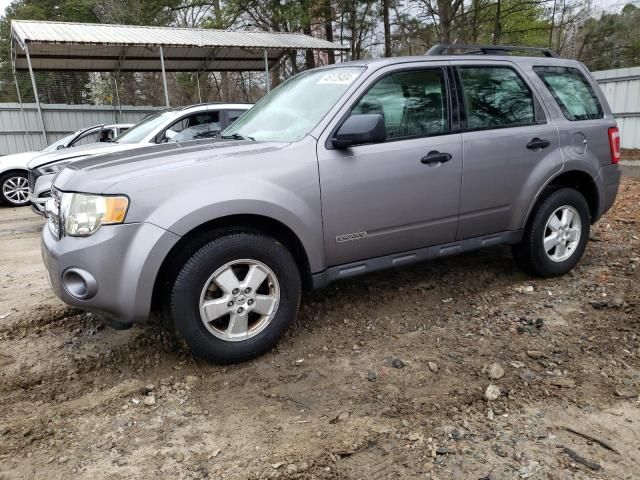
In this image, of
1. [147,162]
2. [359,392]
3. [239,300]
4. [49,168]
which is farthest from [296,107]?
[49,168]

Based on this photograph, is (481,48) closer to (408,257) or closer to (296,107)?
(296,107)

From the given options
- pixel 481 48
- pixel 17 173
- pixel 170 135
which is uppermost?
pixel 481 48

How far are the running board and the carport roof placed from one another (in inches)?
448

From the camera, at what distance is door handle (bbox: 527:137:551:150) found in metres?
4.02

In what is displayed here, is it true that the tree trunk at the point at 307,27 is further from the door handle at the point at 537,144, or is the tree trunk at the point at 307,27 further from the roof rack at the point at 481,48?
the door handle at the point at 537,144

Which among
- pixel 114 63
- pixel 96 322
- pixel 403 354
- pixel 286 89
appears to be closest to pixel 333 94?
pixel 286 89

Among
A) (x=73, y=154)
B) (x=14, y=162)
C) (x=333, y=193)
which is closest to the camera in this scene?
(x=333, y=193)

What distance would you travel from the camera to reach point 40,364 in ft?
10.7

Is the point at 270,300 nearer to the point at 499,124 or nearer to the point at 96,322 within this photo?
the point at 96,322

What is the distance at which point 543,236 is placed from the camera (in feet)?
14.0

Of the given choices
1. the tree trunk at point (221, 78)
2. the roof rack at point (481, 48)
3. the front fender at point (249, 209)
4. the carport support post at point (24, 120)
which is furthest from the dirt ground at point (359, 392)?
the tree trunk at point (221, 78)

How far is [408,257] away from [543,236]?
1.36m

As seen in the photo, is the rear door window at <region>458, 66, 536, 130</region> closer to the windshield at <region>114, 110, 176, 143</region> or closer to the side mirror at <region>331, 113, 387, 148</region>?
the side mirror at <region>331, 113, 387, 148</region>

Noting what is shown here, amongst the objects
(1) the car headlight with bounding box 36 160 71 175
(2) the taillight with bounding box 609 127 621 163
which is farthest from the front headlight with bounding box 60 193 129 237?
(1) the car headlight with bounding box 36 160 71 175
